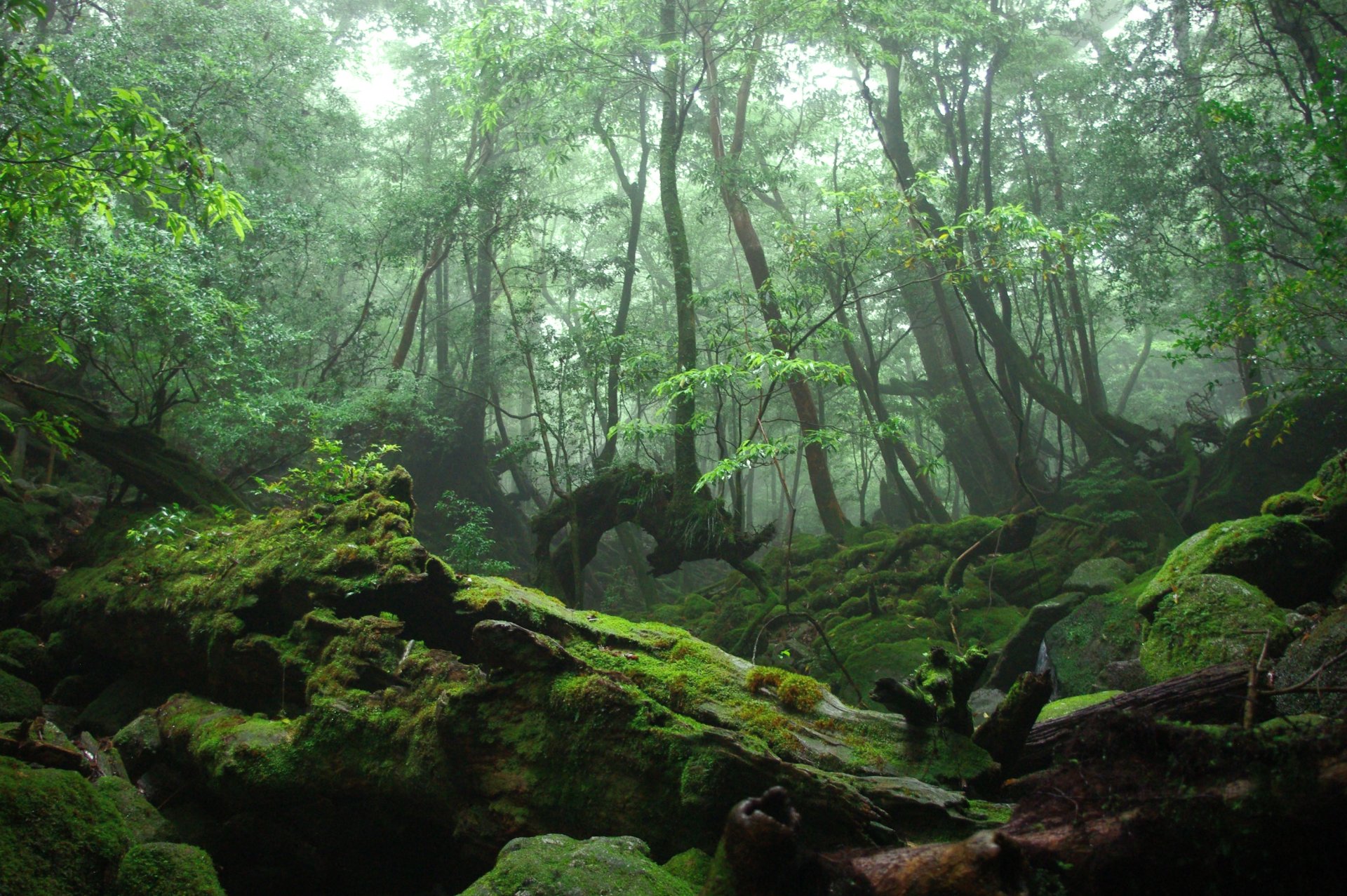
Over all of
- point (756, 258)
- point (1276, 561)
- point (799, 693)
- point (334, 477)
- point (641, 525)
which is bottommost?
point (799, 693)

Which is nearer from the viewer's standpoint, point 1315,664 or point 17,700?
point 1315,664

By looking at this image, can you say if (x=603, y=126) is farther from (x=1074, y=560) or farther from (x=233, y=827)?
(x=233, y=827)

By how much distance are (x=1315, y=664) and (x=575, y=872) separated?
4346mm

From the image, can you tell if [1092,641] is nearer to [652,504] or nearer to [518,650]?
[652,504]

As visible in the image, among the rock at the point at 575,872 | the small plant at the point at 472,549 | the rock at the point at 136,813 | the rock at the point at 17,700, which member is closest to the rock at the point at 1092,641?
the rock at the point at 575,872

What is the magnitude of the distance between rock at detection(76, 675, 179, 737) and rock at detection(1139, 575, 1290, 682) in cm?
784

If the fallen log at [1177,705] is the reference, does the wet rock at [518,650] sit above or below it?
above

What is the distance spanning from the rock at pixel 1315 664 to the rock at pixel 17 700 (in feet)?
26.8

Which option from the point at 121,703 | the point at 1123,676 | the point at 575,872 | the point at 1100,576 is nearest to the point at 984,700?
the point at 1123,676

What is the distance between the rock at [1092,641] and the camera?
6816 mm

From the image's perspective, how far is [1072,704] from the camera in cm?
454

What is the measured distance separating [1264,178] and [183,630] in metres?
11.6

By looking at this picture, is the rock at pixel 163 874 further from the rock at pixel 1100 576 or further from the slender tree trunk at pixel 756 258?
the slender tree trunk at pixel 756 258

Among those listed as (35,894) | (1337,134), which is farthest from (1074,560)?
(35,894)
